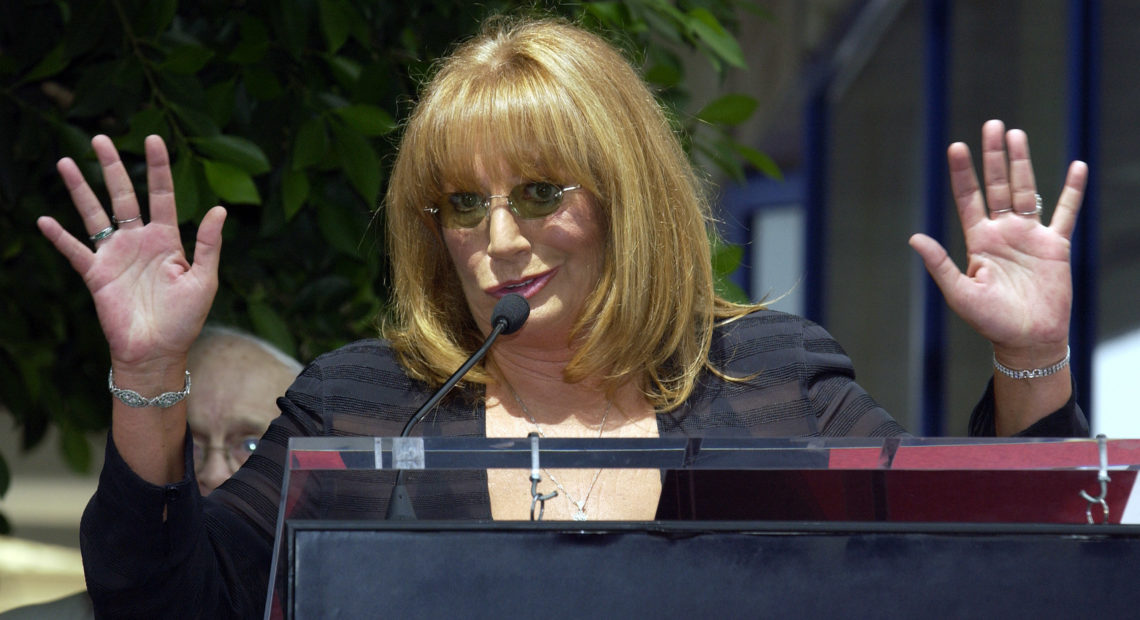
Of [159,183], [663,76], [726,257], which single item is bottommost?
[159,183]

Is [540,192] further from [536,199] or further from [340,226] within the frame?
[340,226]

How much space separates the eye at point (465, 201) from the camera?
157 centimetres

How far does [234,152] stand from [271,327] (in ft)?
1.32

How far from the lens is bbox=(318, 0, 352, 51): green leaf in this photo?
219 centimetres

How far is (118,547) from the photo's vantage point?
1267 millimetres

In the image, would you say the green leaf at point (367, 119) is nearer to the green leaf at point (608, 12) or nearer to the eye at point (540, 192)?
the green leaf at point (608, 12)

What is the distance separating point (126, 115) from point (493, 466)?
1401mm

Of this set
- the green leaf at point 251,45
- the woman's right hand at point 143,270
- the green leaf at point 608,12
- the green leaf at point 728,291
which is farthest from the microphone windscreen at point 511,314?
the green leaf at point 608,12

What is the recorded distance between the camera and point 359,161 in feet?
7.30

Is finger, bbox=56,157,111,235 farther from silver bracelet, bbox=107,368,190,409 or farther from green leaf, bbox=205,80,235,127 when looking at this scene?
green leaf, bbox=205,80,235,127

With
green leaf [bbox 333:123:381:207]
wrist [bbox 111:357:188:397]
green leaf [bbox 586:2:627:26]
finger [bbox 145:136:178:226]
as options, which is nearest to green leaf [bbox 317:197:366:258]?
green leaf [bbox 333:123:381:207]

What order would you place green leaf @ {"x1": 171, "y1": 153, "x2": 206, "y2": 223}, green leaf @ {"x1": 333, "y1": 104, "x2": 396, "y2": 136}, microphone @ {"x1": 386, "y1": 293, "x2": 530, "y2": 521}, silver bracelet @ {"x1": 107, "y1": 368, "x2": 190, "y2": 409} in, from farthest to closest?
1. green leaf @ {"x1": 333, "y1": 104, "x2": 396, "y2": 136}
2. green leaf @ {"x1": 171, "y1": 153, "x2": 206, "y2": 223}
3. silver bracelet @ {"x1": 107, "y1": 368, "x2": 190, "y2": 409}
4. microphone @ {"x1": 386, "y1": 293, "x2": 530, "y2": 521}

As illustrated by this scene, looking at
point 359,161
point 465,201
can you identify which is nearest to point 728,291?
point 359,161

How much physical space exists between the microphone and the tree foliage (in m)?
0.87
